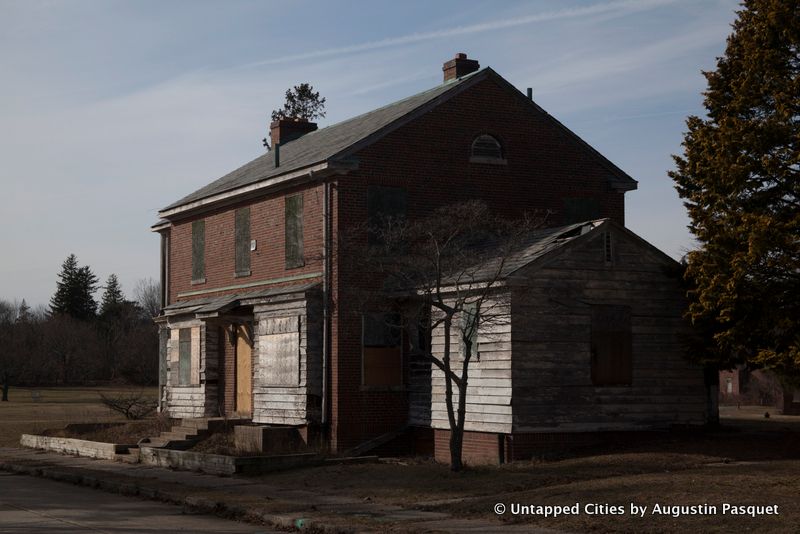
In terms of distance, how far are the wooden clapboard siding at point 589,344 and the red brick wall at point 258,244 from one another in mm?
5097

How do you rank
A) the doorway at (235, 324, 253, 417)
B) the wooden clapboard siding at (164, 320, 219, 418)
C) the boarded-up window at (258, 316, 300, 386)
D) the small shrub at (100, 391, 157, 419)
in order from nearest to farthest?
the boarded-up window at (258, 316, 300, 386), the doorway at (235, 324, 253, 417), the wooden clapboard siding at (164, 320, 219, 418), the small shrub at (100, 391, 157, 419)

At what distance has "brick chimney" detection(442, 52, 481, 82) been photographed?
3019 centimetres

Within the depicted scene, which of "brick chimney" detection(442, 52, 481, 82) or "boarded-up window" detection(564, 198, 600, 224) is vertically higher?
"brick chimney" detection(442, 52, 481, 82)

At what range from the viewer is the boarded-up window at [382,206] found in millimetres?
26438

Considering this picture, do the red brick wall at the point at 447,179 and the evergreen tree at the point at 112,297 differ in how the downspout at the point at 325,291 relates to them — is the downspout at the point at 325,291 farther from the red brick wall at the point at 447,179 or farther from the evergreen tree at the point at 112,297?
the evergreen tree at the point at 112,297

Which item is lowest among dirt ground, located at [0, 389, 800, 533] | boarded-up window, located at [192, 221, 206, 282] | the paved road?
the paved road

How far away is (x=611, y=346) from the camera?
23.0 m

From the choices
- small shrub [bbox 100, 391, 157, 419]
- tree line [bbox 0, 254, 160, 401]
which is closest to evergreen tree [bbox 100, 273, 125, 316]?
tree line [bbox 0, 254, 160, 401]

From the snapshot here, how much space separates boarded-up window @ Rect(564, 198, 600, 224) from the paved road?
44.6 ft

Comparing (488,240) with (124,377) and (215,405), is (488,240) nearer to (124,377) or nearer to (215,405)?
(215,405)

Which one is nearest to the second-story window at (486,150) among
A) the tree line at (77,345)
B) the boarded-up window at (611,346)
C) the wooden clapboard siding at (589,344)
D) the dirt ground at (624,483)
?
the wooden clapboard siding at (589,344)

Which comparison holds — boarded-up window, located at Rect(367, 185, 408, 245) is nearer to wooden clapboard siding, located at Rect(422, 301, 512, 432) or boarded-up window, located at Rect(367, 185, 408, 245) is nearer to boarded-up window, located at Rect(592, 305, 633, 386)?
wooden clapboard siding, located at Rect(422, 301, 512, 432)

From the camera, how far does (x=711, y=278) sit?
2098cm

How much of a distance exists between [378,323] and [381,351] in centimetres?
66
